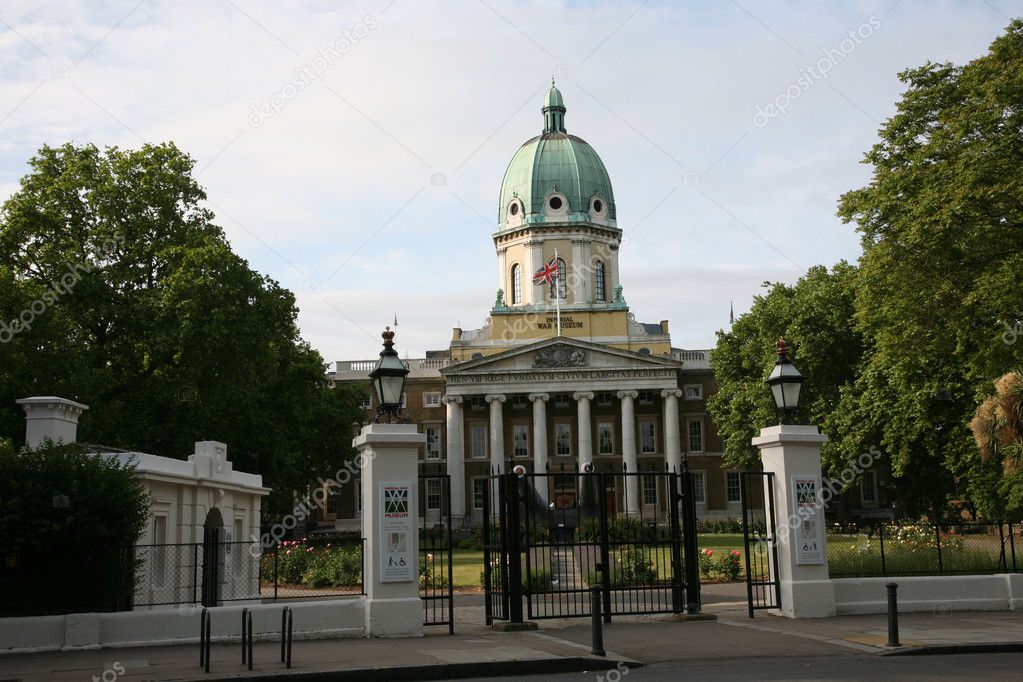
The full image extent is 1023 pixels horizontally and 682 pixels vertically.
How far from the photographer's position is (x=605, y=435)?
76.0m

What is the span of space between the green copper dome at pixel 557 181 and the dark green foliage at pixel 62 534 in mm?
63194

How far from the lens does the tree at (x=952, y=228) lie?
1073 inches

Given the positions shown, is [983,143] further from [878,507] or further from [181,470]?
[878,507]

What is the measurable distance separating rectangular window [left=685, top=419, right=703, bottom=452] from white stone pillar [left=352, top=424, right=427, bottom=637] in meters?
61.6

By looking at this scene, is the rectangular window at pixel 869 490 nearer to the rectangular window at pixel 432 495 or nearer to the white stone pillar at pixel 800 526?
the rectangular window at pixel 432 495

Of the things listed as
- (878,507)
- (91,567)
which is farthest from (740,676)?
(878,507)

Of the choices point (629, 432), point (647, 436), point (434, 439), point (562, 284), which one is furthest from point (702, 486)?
point (434, 439)

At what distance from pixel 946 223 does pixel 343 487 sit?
54345mm

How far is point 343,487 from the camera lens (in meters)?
74.9

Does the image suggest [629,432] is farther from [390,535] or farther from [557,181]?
[390,535]

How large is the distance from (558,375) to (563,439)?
16.9 ft

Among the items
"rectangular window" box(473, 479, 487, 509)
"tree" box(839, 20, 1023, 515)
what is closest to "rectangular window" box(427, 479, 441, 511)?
"rectangular window" box(473, 479, 487, 509)

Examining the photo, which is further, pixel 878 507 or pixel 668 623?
pixel 878 507

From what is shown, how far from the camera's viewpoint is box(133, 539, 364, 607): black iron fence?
59.5ft
